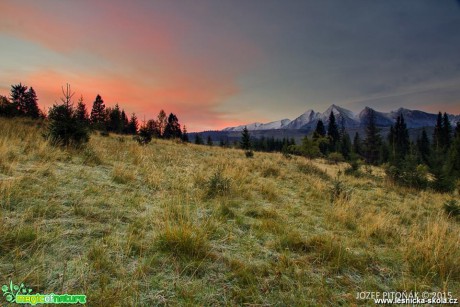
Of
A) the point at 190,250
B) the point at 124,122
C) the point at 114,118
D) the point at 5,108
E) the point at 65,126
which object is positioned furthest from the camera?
the point at 124,122

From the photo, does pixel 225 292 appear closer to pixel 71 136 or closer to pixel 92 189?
pixel 92 189

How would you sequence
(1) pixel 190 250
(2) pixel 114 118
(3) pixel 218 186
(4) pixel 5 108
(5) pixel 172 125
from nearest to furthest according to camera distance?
1. (1) pixel 190 250
2. (3) pixel 218 186
3. (4) pixel 5 108
4. (2) pixel 114 118
5. (5) pixel 172 125

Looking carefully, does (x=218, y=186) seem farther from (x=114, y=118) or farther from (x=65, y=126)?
(x=114, y=118)

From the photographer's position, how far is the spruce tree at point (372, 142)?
174 ft

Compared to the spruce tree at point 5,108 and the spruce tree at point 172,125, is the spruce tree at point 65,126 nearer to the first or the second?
the spruce tree at point 5,108

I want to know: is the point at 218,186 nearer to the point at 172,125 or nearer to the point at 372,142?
the point at 372,142

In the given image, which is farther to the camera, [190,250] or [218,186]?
[218,186]

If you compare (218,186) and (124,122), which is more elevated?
(124,122)

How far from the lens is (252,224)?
3.88m

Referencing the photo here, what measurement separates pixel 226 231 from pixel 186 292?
1.48m

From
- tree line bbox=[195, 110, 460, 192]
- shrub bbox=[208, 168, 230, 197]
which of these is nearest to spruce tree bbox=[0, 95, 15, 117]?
shrub bbox=[208, 168, 230, 197]

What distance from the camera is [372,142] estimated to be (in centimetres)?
5431

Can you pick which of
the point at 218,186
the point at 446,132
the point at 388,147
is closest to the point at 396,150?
the point at 388,147

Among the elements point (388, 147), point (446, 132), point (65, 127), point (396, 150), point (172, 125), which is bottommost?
point (396, 150)
